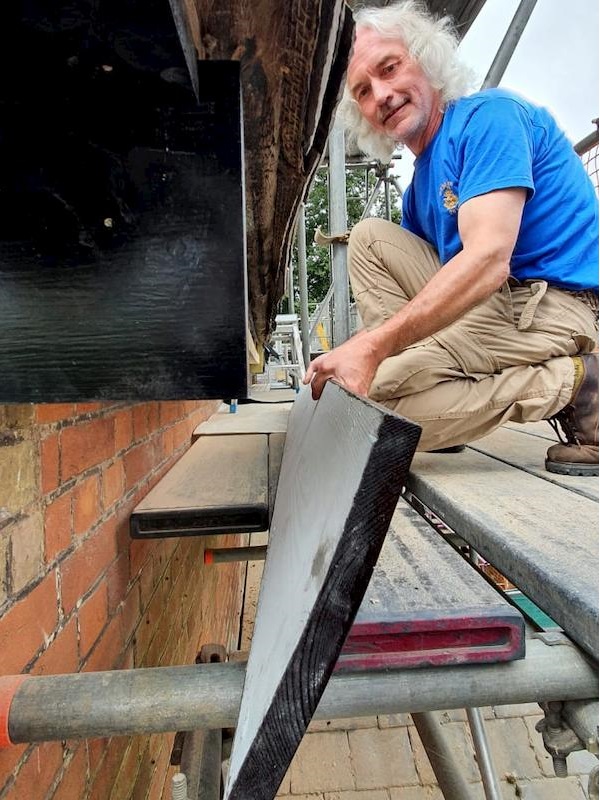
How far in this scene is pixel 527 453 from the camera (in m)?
1.74

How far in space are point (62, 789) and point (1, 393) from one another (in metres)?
0.74

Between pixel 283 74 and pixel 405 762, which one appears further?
pixel 405 762

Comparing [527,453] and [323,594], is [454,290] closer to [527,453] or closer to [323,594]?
[527,453]

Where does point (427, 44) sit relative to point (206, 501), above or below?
above

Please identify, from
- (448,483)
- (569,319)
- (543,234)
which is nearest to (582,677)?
(448,483)

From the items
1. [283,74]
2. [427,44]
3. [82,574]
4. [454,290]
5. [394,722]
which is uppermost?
[427,44]

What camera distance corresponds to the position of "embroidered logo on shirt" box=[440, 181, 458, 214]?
1501mm

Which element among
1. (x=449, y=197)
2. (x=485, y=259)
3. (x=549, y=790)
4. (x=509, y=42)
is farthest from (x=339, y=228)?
(x=549, y=790)

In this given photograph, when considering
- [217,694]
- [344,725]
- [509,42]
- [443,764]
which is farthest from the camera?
[344,725]

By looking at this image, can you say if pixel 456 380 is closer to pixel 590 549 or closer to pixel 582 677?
pixel 590 549

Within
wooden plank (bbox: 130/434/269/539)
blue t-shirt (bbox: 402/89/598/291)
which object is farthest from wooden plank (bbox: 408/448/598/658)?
blue t-shirt (bbox: 402/89/598/291)

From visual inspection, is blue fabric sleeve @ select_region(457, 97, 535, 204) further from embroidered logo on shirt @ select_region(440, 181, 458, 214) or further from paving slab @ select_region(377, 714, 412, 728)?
paving slab @ select_region(377, 714, 412, 728)

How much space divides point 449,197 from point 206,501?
1.10 m

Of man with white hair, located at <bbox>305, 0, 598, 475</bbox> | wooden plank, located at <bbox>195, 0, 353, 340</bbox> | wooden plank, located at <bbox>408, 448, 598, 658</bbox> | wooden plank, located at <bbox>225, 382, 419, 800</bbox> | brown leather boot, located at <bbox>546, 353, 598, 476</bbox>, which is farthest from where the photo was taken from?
brown leather boot, located at <bbox>546, 353, 598, 476</bbox>
